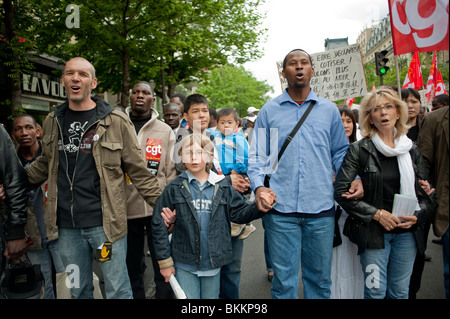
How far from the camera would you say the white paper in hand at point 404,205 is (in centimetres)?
268

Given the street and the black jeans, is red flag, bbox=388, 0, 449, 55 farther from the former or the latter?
the black jeans

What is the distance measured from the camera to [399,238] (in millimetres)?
2850

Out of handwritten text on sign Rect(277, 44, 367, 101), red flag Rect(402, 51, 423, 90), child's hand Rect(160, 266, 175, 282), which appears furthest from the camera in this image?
red flag Rect(402, 51, 423, 90)

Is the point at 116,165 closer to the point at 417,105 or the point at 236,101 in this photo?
the point at 417,105

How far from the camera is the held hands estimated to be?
271 cm

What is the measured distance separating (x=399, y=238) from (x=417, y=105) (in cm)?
230

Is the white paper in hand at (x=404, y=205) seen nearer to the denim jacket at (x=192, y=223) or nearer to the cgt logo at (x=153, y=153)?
the denim jacket at (x=192, y=223)

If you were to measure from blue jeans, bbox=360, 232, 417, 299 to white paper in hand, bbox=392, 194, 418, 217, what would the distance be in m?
0.21

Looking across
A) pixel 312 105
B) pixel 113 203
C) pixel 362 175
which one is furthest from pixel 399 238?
pixel 113 203

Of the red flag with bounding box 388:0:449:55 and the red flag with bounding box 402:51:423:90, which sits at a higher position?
the red flag with bounding box 402:51:423:90

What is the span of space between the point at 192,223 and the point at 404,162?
178 cm

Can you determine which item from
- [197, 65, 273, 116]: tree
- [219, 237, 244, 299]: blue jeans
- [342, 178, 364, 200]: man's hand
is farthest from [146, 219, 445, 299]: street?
[197, 65, 273, 116]: tree

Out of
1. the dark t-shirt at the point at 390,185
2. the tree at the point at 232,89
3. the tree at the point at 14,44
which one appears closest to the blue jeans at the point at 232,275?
the dark t-shirt at the point at 390,185

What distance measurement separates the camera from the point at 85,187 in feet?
8.93
